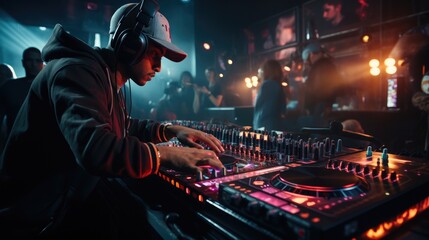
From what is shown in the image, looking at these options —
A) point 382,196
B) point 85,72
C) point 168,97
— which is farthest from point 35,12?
point 382,196

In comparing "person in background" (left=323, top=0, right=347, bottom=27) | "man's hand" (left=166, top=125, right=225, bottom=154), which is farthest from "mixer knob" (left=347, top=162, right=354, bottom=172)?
"person in background" (left=323, top=0, right=347, bottom=27)

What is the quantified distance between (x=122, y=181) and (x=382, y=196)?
154 cm

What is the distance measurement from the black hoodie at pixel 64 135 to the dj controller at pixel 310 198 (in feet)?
0.90

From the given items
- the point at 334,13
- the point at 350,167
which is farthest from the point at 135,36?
the point at 334,13

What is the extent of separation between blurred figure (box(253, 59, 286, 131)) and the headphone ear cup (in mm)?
2701

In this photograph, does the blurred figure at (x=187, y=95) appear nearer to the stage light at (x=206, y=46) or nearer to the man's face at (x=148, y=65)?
the stage light at (x=206, y=46)

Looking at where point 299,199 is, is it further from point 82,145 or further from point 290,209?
point 82,145

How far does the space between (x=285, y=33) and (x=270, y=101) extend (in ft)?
Result: 18.9

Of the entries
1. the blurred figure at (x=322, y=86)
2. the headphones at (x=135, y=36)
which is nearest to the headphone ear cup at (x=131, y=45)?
the headphones at (x=135, y=36)

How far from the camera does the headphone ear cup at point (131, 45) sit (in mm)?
1316

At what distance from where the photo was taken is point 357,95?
712 centimetres

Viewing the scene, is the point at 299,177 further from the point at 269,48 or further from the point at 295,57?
the point at 269,48

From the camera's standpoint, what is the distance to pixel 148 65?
1505 mm

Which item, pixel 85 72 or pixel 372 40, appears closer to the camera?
pixel 85 72
